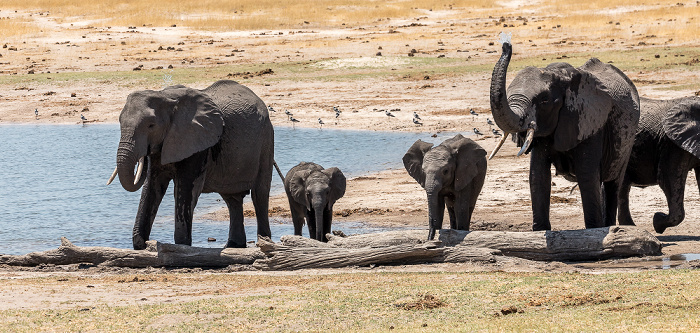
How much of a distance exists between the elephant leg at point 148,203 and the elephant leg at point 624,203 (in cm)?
621

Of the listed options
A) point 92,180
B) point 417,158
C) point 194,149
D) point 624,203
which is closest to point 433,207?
point 417,158

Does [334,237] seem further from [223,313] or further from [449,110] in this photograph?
[449,110]

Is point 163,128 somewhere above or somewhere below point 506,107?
below

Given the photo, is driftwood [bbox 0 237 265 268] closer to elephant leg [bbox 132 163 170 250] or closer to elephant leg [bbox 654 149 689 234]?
elephant leg [bbox 132 163 170 250]

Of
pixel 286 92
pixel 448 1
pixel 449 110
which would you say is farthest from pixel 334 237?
pixel 448 1

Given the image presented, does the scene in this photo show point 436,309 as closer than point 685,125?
Yes

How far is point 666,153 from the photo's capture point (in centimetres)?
1420

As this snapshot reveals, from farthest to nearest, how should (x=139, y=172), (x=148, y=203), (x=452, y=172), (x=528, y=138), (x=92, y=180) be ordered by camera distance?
(x=92, y=180)
(x=452, y=172)
(x=148, y=203)
(x=139, y=172)
(x=528, y=138)

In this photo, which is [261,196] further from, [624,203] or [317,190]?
[624,203]

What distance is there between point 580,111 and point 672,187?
89.9 inches

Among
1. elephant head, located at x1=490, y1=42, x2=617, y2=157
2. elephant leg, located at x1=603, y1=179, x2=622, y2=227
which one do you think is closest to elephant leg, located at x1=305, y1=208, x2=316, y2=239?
elephant head, located at x1=490, y1=42, x2=617, y2=157

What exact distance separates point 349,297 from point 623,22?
136 ft

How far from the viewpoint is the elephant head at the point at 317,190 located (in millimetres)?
13969

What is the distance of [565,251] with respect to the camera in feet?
39.7
